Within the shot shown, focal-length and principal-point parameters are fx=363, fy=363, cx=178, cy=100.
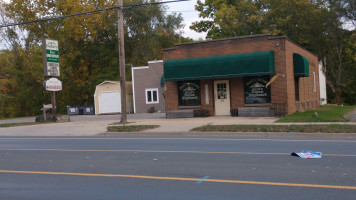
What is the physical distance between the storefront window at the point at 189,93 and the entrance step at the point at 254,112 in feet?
9.68

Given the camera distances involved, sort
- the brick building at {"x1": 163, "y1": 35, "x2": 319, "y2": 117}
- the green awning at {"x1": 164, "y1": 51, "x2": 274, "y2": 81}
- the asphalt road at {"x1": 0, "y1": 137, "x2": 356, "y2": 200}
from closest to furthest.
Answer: the asphalt road at {"x1": 0, "y1": 137, "x2": 356, "y2": 200}, the green awning at {"x1": 164, "y1": 51, "x2": 274, "y2": 81}, the brick building at {"x1": 163, "y1": 35, "x2": 319, "y2": 117}

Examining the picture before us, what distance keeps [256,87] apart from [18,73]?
129ft

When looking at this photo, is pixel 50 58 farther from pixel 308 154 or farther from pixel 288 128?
pixel 308 154

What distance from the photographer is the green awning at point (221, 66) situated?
801 inches

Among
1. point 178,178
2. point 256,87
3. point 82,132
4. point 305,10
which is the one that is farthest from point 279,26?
point 178,178

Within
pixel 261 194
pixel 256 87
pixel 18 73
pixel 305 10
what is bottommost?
pixel 261 194

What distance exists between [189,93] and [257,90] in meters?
4.36

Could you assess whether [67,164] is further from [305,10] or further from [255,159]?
[305,10]

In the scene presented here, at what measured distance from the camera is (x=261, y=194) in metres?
6.11

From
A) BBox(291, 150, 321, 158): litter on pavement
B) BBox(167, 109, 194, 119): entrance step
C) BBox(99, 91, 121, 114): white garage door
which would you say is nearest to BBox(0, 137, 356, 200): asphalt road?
BBox(291, 150, 321, 158): litter on pavement

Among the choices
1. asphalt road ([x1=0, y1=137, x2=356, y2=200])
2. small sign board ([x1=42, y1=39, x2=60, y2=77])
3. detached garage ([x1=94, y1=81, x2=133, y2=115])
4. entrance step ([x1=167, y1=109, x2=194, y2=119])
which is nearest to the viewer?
asphalt road ([x1=0, y1=137, x2=356, y2=200])

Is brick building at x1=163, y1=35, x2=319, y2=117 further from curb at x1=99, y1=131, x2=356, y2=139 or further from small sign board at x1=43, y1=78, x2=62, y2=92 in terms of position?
small sign board at x1=43, y1=78, x2=62, y2=92

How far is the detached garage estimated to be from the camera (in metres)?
35.8

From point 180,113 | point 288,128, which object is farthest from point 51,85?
point 288,128
